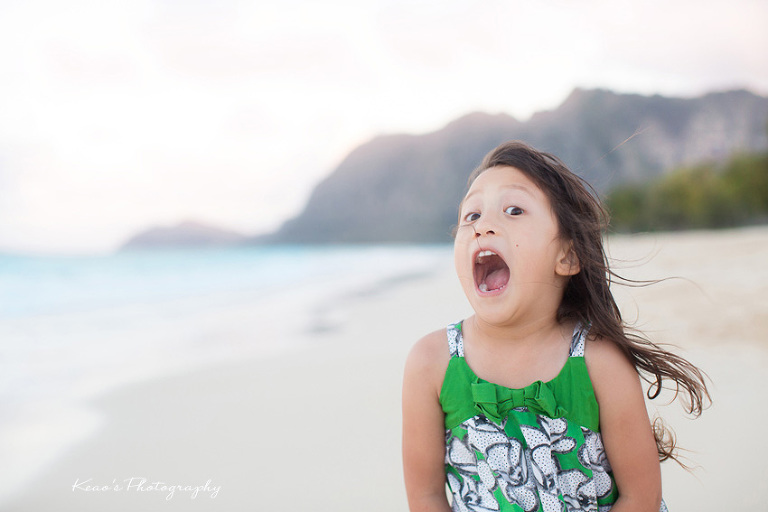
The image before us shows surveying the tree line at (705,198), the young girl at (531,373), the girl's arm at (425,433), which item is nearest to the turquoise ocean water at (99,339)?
the girl's arm at (425,433)

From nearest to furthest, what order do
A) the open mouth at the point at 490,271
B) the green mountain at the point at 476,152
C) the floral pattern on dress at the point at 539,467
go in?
the floral pattern on dress at the point at 539,467, the open mouth at the point at 490,271, the green mountain at the point at 476,152

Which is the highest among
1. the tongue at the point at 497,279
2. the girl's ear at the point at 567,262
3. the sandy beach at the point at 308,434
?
the girl's ear at the point at 567,262

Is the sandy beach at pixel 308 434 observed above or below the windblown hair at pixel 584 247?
below

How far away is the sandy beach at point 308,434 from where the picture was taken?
108 inches

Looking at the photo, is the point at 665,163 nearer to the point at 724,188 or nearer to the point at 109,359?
the point at 724,188

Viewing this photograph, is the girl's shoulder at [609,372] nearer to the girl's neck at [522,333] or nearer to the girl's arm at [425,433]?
the girl's neck at [522,333]

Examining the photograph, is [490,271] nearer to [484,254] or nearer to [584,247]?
[484,254]

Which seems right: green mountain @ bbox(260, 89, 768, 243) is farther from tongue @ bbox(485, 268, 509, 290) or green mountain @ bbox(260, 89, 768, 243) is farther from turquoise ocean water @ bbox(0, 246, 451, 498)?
tongue @ bbox(485, 268, 509, 290)

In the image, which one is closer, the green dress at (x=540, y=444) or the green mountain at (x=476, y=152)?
the green dress at (x=540, y=444)

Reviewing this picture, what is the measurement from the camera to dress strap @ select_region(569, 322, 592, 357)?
5.04 ft

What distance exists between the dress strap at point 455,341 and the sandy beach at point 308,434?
39.1 inches

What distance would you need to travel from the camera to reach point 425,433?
1.58 m

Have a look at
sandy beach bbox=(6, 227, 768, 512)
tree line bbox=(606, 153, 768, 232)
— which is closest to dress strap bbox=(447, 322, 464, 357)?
sandy beach bbox=(6, 227, 768, 512)

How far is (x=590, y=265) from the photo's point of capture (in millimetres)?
1665
